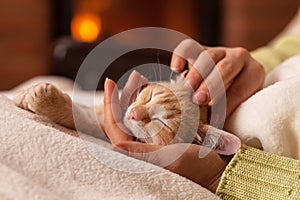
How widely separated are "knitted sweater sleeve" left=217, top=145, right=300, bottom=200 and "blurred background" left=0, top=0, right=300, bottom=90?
231 cm

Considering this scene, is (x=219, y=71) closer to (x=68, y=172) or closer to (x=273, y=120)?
(x=273, y=120)

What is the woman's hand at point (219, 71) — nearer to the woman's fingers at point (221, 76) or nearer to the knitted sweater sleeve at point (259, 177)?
the woman's fingers at point (221, 76)

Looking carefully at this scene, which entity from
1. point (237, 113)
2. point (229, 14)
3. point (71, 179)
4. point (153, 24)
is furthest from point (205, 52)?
point (153, 24)

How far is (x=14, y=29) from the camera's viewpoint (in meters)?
3.27

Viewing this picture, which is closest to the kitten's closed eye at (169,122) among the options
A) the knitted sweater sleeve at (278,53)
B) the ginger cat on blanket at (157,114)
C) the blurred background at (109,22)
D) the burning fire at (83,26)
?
the ginger cat on blanket at (157,114)

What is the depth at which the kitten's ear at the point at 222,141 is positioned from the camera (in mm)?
808

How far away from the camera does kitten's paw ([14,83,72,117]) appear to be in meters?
0.82

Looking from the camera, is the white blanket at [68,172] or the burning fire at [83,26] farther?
the burning fire at [83,26]

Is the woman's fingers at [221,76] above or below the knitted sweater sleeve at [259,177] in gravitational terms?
above

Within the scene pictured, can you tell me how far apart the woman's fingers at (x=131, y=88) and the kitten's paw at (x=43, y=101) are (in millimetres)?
82

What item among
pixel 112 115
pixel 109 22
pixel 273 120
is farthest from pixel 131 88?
pixel 109 22

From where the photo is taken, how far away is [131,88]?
2.86 feet

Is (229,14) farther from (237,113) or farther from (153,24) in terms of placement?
(237,113)

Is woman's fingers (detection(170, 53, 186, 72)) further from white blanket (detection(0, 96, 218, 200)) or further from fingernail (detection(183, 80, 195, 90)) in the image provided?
white blanket (detection(0, 96, 218, 200))
